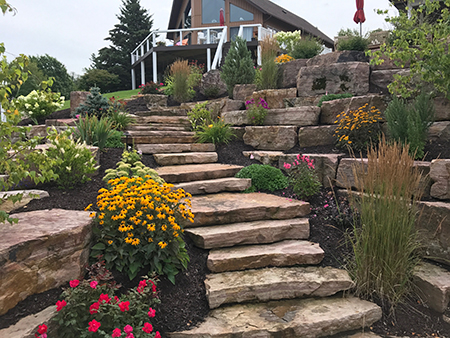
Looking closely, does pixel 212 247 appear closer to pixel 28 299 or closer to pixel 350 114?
pixel 28 299

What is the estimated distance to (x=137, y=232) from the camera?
2580 millimetres

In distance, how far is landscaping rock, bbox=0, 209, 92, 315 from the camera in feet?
6.82

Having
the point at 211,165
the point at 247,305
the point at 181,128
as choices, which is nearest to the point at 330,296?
the point at 247,305

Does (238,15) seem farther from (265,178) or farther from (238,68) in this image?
(265,178)

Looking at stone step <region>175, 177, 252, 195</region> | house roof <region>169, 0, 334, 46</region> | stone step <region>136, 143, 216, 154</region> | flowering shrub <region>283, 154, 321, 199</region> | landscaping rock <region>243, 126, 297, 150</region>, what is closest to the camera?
flowering shrub <region>283, 154, 321, 199</region>

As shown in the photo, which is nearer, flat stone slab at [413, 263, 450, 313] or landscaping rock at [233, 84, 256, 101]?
flat stone slab at [413, 263, 450, 313]

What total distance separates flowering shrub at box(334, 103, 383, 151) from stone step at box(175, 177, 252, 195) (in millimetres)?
1620

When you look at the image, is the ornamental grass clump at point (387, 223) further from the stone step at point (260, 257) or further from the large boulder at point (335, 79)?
the large boulder at point (335, 79)

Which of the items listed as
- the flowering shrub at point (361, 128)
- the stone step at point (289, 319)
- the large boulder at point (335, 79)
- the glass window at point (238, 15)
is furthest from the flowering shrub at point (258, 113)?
the glass window at point (238, 15)

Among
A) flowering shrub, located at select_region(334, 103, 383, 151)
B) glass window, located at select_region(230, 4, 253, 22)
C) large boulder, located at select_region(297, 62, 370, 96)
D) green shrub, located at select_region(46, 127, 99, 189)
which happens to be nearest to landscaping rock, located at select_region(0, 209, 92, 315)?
green shrub, located at select_region(46, 127, 99, 189)

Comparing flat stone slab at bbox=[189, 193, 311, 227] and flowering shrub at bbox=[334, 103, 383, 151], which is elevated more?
flowering shrub at bbox=[334, 103, 383, 151]

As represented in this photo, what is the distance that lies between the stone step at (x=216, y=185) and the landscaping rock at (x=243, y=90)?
3799 mm

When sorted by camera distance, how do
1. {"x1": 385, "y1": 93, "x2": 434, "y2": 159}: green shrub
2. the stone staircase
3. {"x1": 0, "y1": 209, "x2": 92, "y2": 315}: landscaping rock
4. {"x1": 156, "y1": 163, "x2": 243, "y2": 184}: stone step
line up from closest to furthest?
{"x1": 0, "y1": 209, "x2": 92, "y2": 315}: landscaping rock → the stone staircase → {"x1": 385, "y1": 93, "x2": 434, "y2": 159}: green shrub → {"x1": 156, "y1": 163, "x2": 243, "y2": 184}: stone step

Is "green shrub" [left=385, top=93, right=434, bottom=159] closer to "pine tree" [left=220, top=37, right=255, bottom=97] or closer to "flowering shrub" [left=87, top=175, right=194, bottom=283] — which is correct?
"flowering shrub" [left=87, top=175, right=194, bottom=283]
